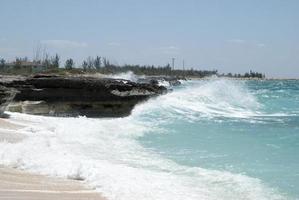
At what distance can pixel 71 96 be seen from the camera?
23.3 meters

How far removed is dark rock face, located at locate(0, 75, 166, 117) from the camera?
21.9 meters

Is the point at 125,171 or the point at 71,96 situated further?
the point at 71,96

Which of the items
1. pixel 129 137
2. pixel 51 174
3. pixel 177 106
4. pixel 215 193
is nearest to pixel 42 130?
pixel 129 137

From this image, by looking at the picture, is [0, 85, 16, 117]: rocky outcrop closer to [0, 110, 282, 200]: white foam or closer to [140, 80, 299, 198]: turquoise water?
[0, 110, 282, 200]: white foam

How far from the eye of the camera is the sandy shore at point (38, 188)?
7.05 m

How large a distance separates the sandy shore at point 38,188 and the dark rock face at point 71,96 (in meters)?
12.5

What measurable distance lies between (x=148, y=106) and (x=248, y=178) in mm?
18405

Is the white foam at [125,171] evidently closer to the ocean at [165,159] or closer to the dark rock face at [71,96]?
the ocean at [165,159]

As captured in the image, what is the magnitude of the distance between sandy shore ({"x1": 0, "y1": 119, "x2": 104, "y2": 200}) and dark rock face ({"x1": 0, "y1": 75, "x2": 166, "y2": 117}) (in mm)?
12479

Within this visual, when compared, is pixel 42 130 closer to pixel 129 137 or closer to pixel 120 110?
pixel 129 137

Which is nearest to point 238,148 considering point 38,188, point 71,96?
point 38,188

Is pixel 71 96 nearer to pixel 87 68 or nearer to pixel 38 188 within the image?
pixel 38 188

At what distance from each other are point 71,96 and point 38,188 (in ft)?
52.2

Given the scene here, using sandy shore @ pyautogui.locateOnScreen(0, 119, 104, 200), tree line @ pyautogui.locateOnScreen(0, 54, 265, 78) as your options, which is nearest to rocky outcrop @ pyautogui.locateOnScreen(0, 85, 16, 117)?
sandy shore @ pyautogui.locateOnScreen(0, 119, 104, 200)
